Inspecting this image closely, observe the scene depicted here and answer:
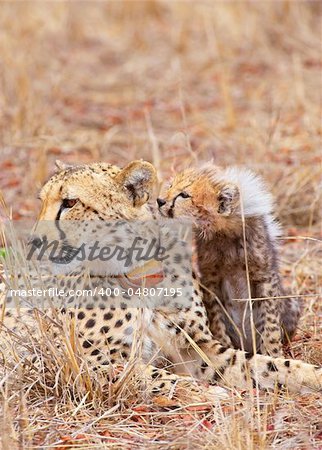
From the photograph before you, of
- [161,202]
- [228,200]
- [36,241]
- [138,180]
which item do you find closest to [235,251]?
[228,200]

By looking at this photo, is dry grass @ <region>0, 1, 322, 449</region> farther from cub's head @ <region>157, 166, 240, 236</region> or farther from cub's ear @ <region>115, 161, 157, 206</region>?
cub's ear @ <region>115, 161, 157, 206</region>

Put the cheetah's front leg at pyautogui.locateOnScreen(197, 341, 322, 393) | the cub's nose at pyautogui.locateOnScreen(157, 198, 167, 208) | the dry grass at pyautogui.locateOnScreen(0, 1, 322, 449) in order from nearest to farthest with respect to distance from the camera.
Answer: the dry grass at pyautogui.locateOnScreen(0, 1, 322, 449) → the cheetah's front leg at pyautogui.locateOnScreen(197, 341, 322, 393) → the cub's nose at pyautogui.locateOnScreen(157, 198, 167, 208)

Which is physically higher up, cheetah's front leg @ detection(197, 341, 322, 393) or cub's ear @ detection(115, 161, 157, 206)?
cub's ear @ detection(115, 161, 157, 206)

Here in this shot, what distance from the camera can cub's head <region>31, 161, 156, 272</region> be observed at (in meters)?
3.78

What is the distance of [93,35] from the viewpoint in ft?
37.7

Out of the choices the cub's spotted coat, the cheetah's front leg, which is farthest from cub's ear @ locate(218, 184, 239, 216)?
the cheetah's front leg

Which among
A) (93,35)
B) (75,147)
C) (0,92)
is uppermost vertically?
(93,35)

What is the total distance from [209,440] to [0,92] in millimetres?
5000

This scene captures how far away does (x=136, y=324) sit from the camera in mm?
3713

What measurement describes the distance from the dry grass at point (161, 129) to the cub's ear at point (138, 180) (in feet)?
2.27

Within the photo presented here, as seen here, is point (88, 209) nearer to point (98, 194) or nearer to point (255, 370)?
point (98, 194)

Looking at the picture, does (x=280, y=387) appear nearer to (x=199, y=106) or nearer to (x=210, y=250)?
(x=210, y=250)

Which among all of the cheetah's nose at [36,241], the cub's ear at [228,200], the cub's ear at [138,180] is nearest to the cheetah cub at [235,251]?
the cub's ear at [228,200]

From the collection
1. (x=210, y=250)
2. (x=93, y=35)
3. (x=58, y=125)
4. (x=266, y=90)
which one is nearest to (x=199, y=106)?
(x=266, y=90)
